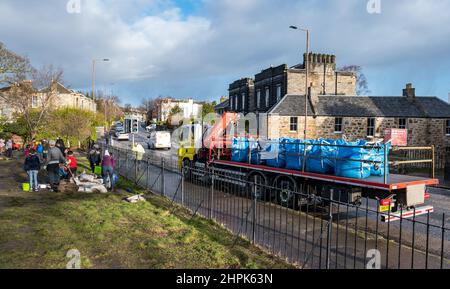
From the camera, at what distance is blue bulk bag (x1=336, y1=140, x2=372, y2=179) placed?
950 cm

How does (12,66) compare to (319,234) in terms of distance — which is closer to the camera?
(319,234)

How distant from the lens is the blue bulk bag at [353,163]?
31.2 ft

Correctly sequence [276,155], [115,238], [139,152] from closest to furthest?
[115,238], [276,155], [139,152]

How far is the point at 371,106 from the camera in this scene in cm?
3375

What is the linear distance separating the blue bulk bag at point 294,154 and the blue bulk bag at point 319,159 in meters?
0.25

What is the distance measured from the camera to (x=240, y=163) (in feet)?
44.3

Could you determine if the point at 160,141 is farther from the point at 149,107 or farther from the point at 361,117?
the point at 149,107

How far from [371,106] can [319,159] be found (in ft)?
85.7

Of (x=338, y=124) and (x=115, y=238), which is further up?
(x=338, y=124)

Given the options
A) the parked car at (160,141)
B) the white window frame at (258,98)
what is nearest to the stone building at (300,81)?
the white window frame at (258,98)

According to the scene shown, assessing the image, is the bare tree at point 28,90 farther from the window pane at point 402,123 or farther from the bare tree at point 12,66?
the window pane at point 402,123

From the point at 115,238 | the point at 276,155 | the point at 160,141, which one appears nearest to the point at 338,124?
the point at 160,141
